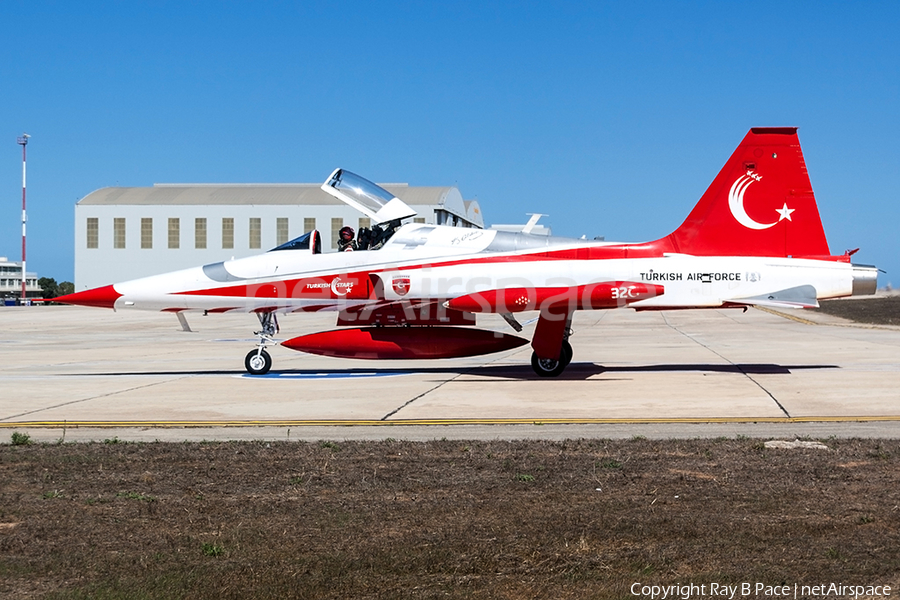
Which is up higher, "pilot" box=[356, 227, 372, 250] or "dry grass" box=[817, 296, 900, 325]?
"pilot" box=[356, 227, 372, 250]

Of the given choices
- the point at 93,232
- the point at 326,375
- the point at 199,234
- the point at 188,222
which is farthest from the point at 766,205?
the point at 93,232

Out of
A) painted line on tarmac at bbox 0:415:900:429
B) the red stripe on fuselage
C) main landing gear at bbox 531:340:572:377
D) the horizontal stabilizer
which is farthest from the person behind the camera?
main landing gear at bbox 531:340:572:377

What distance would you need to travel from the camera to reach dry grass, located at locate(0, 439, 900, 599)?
16.0 ft

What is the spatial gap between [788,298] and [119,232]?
5778cm

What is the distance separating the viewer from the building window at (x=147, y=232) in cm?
6259

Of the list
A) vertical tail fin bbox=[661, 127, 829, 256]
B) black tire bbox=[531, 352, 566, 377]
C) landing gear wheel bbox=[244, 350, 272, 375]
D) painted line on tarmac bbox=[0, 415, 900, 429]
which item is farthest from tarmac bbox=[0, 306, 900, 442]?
vertical tail fin bbox=[661, 127, 829, 256]

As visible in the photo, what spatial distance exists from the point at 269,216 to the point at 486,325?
29795 millimetres

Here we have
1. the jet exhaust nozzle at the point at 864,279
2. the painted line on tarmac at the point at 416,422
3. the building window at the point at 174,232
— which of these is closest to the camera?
the painted line on tarmac at the point at 416,422

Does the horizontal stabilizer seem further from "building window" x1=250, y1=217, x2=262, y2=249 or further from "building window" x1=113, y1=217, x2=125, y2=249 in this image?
"building window" x1=113, y1=217, x2=125, y2=249

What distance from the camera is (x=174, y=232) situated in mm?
61281

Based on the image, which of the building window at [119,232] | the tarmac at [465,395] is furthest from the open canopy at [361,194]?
the building window at [119,232]

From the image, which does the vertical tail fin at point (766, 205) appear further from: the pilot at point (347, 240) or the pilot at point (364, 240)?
the pilot at point (347, 240)

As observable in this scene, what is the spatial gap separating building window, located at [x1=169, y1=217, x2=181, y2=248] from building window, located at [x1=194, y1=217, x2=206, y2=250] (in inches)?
55.0

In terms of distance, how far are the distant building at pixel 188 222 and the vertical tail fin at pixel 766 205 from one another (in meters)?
40.7
